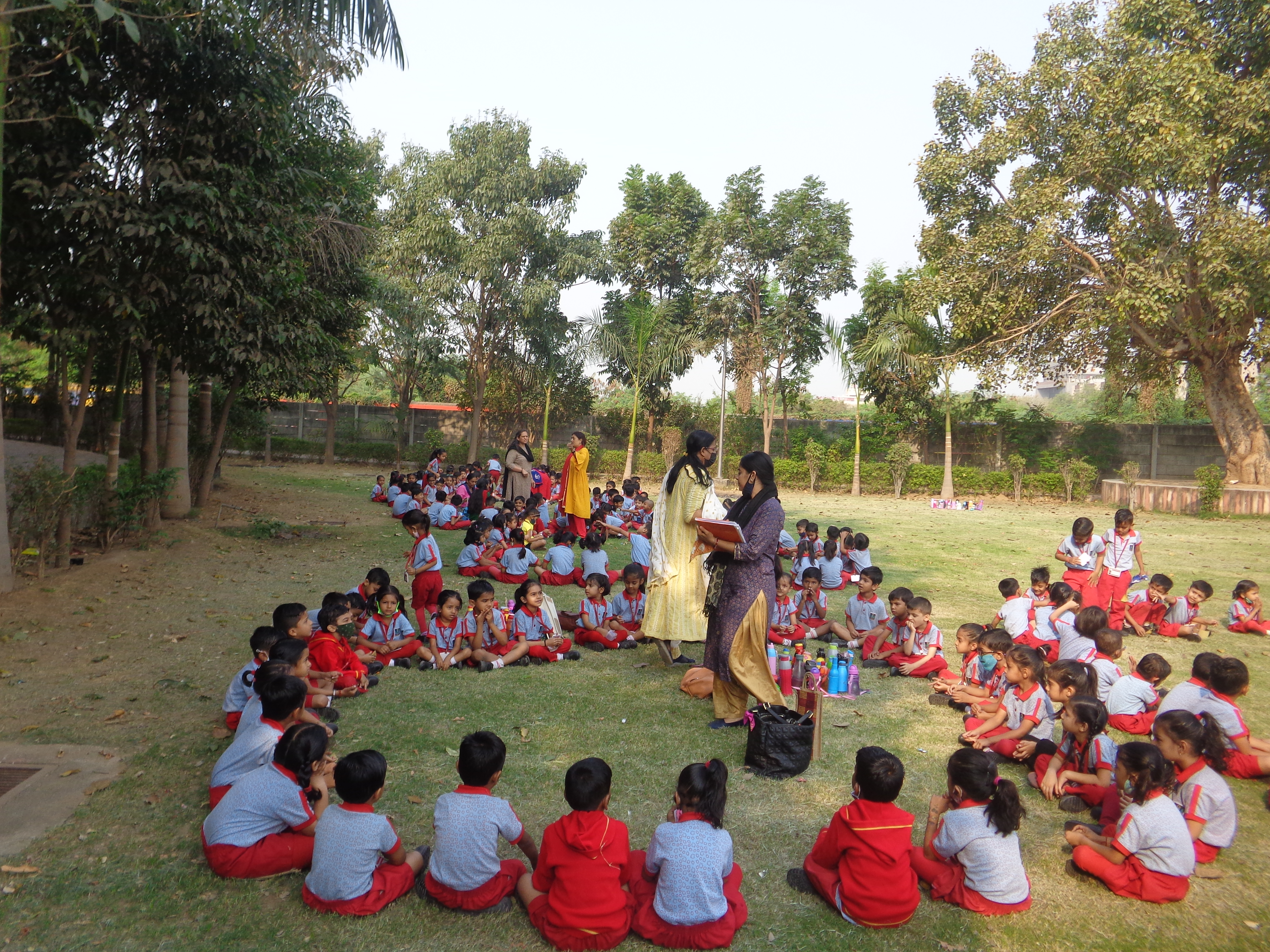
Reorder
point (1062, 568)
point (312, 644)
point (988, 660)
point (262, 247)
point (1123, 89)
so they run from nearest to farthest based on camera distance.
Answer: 1. point (312, 644)
2. point (988, 660)
3. point (262, 247)
4. point (1062, 568)
5. point (1123, 89)

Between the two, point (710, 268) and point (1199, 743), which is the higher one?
point (710, 268)

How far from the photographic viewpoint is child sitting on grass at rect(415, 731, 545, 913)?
131 inches

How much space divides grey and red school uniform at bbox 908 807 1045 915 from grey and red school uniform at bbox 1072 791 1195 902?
1.59 feet

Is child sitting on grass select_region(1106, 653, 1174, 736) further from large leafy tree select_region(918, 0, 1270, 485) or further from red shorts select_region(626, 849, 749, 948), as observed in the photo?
large leafy tree select_region(918, 0, 1270, 485)

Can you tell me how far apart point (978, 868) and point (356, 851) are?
255 cm

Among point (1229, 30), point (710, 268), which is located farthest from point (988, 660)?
point (710, 268)

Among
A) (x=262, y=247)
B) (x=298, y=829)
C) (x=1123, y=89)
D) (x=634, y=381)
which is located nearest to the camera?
(x=298, y=829)

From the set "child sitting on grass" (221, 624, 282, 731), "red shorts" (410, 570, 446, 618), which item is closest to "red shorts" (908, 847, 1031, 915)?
"child sitting on grass" (221, 624, 282, 731)

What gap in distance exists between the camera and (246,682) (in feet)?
16.0

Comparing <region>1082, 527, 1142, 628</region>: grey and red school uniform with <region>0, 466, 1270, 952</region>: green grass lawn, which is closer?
<region>0, 466, 1270, 952</region>: green grass lawn

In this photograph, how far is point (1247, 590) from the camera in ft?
27.5

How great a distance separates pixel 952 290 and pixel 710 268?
26.4 ft

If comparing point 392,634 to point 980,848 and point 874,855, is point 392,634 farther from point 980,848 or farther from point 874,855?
point 980,848

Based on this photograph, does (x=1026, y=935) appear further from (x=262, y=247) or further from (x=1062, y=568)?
(x=1062, y=568)
